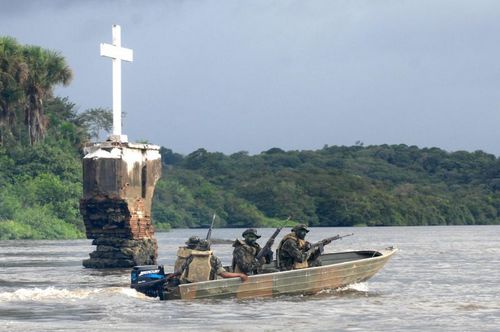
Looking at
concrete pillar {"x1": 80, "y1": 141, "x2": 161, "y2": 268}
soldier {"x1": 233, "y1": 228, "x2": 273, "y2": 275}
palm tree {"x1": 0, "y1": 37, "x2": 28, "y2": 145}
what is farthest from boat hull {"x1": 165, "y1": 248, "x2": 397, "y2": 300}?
palm tree {"x1": 0, "y1": 37, "x2": 28, "y2": 145}

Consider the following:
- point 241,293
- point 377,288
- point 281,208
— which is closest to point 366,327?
point 241,293

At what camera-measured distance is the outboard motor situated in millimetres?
29219

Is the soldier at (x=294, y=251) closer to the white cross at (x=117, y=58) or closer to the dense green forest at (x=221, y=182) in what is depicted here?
the white cross at (x=117, y=58)

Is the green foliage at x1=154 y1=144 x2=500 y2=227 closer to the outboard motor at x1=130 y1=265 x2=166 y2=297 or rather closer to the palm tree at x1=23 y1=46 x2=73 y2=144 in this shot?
the palm tree at x1=23 y1=46 x2=73 y2=144

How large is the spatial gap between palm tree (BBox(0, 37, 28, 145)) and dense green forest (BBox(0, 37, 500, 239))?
63 millimetres

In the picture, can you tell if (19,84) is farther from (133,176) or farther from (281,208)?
(281,208)

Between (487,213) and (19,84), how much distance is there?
3980 inches

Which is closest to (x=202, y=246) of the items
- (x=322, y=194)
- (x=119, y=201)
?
(x=119, y=201)

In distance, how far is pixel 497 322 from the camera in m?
26.1

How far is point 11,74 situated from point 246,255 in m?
51.1

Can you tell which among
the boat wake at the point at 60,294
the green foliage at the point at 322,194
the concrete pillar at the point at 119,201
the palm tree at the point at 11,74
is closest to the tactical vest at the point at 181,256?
the boat wake at the point at 60,294

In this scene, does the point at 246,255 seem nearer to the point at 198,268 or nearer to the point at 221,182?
the point at 198,268

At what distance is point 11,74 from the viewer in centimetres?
7844

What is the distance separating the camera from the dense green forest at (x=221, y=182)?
270 feet
